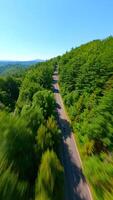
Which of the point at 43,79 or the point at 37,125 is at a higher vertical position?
the point at 37,125

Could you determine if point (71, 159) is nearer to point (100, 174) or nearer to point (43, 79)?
point (100, 174)

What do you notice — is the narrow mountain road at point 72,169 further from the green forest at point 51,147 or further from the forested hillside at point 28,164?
the forested hillside at point 28,164

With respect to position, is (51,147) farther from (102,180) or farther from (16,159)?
(102,180)

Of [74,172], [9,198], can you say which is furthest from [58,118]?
[9,198]

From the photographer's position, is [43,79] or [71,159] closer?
[71,159]

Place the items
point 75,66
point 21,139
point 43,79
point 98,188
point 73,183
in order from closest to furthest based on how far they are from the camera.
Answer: point 98,188 → point 21,139 → point 73,183 → point 75,66 → point 43,79

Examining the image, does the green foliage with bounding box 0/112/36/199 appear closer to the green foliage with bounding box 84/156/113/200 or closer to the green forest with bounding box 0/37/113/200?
the green forest with bounding box 0/37/113/200

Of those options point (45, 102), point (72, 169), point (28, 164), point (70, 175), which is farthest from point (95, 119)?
point (45, 102)
